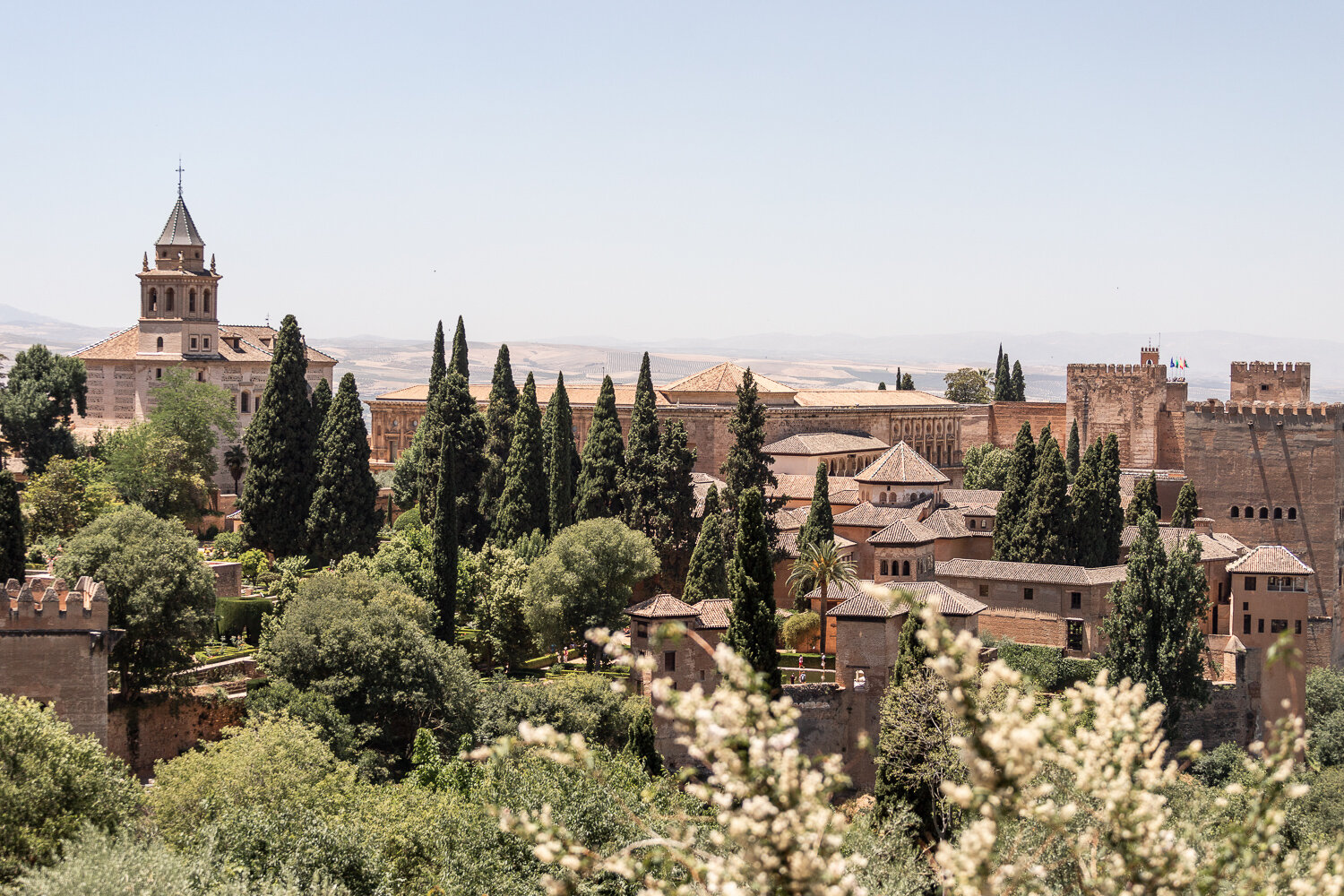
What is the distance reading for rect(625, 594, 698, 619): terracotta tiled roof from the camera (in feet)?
100

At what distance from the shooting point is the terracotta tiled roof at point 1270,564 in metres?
36.3

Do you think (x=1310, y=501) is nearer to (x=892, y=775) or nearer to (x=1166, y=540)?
(x=1166, y=540)

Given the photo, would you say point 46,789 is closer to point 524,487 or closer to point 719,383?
point 524,487

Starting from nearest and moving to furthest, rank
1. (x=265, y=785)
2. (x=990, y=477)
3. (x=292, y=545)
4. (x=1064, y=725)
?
(x=1064, y=725) → (x=265, y=785) → (x=292, y=545) → (x=990, y=477)

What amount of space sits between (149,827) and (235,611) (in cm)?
1416

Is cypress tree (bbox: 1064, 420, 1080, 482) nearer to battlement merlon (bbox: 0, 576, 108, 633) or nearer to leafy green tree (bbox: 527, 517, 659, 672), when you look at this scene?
leafy green tree (bbox: 527, 517, 659, 672)

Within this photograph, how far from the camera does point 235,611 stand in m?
33.4

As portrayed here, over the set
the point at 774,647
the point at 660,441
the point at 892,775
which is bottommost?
the point at 892,775

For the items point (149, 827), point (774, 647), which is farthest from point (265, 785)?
point (774, 647)

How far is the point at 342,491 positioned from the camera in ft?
126

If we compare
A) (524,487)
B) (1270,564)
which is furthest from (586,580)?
(1270,564)

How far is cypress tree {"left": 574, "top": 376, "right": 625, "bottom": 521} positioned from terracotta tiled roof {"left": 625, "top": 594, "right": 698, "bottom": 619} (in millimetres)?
9188

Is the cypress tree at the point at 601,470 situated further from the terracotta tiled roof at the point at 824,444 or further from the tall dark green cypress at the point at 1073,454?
the tall dark green cypress at the point at 1073,454

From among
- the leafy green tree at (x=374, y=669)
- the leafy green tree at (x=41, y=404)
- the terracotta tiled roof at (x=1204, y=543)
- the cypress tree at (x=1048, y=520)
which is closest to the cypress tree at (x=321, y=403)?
the leafy green tree at (x=41, y=404)
